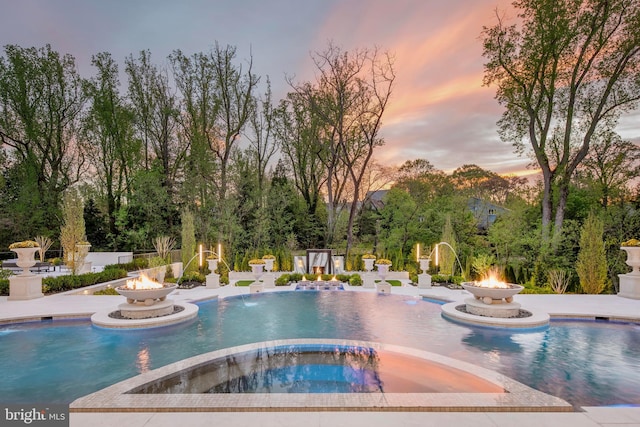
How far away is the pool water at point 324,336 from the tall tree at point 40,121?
18615mm

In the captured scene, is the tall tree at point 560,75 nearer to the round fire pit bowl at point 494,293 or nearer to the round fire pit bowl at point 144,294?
the round fire pit bowl at point 494,293

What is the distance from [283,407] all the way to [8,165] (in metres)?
28.3

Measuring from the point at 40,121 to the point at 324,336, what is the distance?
85.5 ft

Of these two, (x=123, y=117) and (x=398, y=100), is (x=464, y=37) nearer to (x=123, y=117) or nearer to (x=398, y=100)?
(x=398, y=100)

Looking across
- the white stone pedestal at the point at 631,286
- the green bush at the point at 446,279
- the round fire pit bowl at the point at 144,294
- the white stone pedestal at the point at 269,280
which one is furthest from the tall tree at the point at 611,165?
the round fire pit bowl at the point at 144,294

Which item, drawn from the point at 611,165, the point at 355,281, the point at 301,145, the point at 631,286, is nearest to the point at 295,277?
the point at 355,281

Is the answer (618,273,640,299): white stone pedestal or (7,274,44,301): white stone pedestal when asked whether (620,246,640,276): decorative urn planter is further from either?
(7,274,44,301): white stone pedestal

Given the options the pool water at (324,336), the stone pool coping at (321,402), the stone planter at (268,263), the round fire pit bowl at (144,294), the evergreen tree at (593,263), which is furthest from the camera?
the stone planter at (268,263)

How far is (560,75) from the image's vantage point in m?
16.7

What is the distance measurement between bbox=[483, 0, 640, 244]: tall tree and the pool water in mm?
10579

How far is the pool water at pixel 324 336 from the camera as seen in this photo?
491 cm

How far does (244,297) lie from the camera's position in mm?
12078

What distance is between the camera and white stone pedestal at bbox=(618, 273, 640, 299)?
10.9 meters

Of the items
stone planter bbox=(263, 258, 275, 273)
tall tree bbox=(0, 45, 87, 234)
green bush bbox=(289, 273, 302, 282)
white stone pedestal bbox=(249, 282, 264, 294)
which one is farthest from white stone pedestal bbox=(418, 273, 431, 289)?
tall tree bbox=(0, 45, 87, 234)
